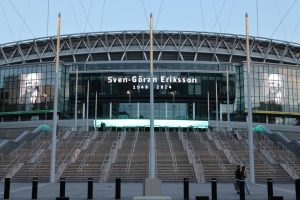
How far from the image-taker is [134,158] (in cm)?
3173

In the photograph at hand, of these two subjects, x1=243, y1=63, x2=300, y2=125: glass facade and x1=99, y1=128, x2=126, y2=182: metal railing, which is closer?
x1=99, y1=128, x2=126, y2=182: metal railing

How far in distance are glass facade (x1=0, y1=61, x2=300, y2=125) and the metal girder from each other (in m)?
15.4

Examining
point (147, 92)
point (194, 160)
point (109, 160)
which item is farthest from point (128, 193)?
point (147, 92)

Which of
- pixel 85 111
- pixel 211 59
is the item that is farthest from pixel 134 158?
pixel 211 59

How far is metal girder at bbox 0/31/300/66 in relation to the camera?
88.6m

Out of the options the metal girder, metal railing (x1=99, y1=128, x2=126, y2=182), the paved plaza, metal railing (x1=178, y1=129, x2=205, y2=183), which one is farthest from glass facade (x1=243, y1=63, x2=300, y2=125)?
the paved plaza

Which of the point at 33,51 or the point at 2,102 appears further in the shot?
the point at 33,51

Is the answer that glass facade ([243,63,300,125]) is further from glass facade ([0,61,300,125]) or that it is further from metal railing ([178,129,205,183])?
metal railing ([178,129,205,183])

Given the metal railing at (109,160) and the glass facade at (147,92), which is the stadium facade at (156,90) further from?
the metal railing at (109,160)

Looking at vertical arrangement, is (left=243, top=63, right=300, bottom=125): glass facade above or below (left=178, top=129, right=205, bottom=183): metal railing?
above

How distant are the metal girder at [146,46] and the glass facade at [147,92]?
15.4m

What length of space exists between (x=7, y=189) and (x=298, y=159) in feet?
77.7

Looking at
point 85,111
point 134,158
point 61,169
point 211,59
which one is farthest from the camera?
point 211,59

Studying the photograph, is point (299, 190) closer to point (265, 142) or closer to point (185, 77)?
point (265, 142)
